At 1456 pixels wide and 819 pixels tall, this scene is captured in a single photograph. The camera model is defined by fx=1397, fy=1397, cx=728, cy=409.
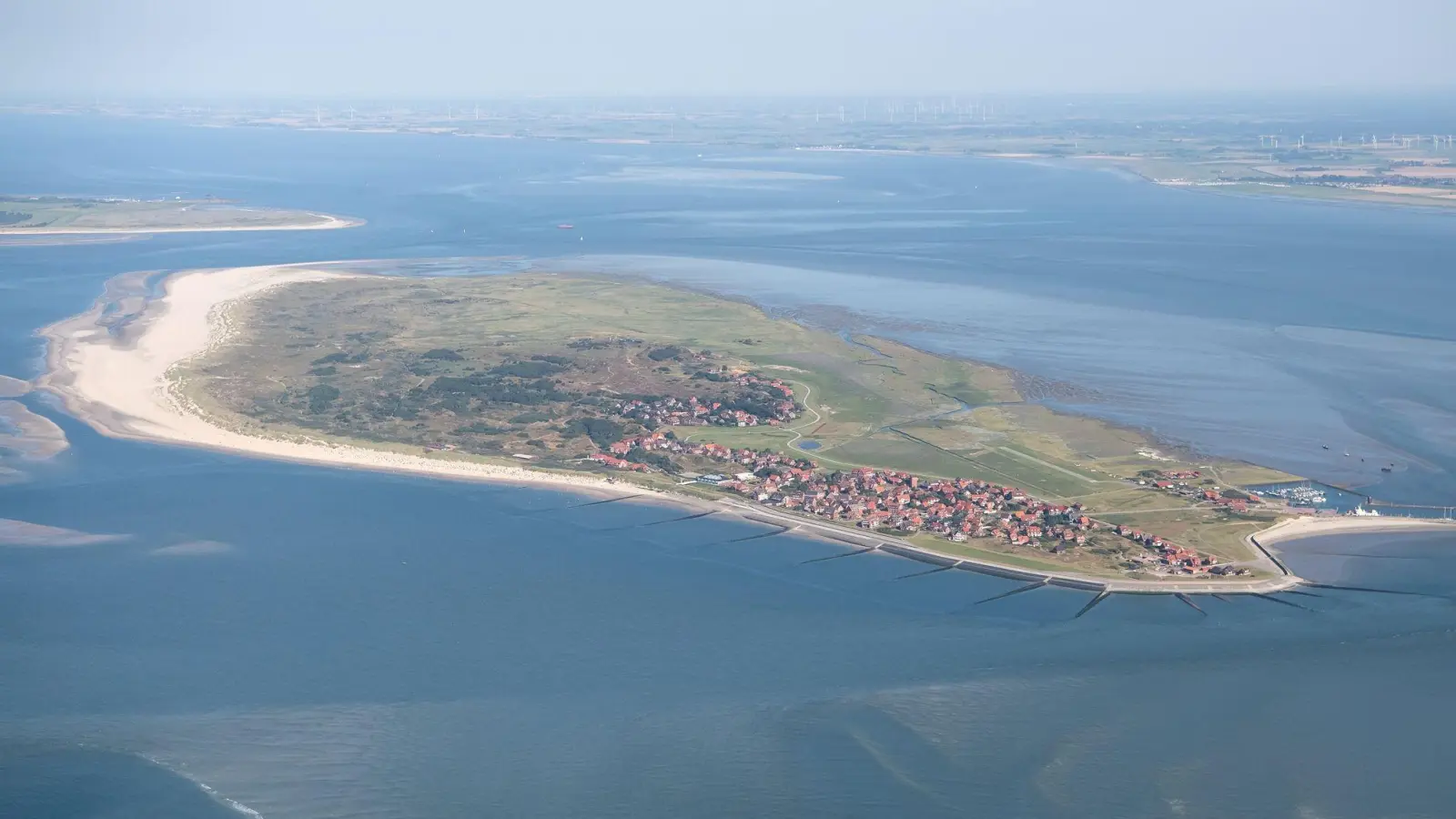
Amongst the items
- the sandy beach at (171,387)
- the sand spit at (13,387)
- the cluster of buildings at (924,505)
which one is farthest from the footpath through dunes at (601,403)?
the sand spit at (13,387)

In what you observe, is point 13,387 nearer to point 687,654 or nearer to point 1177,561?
point 687,654

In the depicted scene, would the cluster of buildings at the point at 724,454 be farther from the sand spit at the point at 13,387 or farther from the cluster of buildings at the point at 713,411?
the sand spit at the point at 13,387

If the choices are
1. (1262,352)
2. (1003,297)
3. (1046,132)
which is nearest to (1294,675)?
(1262,352)

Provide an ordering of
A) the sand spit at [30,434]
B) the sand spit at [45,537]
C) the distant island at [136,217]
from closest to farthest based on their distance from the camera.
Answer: the sand spit at [45,537], the sand spit at [30,434], the distant island at [136,217]

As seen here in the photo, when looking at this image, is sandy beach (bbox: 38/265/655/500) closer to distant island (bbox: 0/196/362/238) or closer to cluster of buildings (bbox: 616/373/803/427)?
cluster of buildings (bbox: 616/373/803/427)

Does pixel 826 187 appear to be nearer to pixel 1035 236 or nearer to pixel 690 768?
pixel 1035 236

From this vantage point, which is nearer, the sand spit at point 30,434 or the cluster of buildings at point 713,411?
the sand spit at point 30,434
